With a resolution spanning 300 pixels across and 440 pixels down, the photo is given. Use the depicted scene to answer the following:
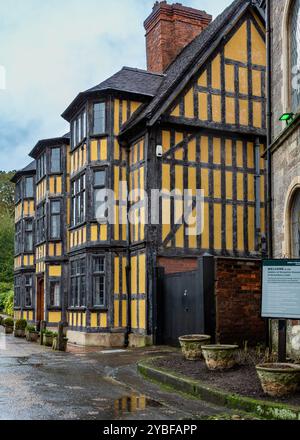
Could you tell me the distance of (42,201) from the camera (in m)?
27.7

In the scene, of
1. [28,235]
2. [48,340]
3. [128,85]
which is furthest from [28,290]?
[128,85]

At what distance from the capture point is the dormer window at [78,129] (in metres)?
21.4

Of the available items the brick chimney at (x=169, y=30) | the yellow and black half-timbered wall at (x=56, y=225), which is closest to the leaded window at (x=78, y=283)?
the yellow and black half-timbered wall at (x=56, y=225)

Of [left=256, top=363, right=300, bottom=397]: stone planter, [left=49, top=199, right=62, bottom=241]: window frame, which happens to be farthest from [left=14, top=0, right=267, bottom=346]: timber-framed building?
[left=256, top=363, right=300, bottom=397]: stone planter

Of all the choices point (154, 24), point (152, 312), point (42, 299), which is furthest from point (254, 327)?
point (42, 299)

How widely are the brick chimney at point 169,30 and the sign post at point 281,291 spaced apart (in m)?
16.5

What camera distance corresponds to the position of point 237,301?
13789 mm

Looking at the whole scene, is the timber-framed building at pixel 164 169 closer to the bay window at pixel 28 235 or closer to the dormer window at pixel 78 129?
the dormer window at pixel 78 129

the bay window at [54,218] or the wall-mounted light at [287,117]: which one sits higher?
the wall-mounted light at [287,117]

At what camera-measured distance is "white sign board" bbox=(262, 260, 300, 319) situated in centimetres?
802

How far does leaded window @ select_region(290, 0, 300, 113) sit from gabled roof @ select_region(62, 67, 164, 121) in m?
9.20

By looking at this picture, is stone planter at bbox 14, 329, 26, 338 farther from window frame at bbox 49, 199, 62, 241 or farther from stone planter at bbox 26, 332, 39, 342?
window frame at bbox 49, 199, 62, 241
